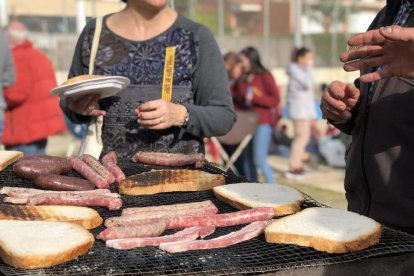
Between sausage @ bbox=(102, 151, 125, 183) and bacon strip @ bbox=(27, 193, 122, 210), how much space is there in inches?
14.2

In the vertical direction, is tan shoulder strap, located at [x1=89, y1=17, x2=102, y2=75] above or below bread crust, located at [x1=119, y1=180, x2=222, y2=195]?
above

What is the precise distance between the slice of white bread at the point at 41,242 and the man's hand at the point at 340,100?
1339 mm

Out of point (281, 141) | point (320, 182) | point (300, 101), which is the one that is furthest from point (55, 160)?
point (281, 141)

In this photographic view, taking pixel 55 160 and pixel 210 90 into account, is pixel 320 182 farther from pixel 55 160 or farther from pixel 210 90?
pixel 55 160

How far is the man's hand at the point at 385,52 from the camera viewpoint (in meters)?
2.22

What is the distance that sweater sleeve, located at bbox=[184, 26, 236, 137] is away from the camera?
11.8 feet

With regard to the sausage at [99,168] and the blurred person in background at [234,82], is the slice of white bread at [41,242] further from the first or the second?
the blurred person in background at [234,82]

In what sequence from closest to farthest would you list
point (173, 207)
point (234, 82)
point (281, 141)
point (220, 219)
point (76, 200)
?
point (220, 219), point (173, 207), point (76, 200), point (234, 82), point (281, 141)

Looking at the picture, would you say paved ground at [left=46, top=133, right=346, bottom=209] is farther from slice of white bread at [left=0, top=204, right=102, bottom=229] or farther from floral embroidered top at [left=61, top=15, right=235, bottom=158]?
slice of white bread at [left=0, top=204, right=102, bottom=229]

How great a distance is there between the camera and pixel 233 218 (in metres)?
2.45

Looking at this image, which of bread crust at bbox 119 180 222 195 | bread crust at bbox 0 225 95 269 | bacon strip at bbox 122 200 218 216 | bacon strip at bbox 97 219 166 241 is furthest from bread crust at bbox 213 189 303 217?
bread crust at bbox 0 225 95 269

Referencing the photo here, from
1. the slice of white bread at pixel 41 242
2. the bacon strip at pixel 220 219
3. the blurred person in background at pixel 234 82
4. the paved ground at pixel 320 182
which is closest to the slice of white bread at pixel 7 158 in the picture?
the slice of white bread at pixel 41 242

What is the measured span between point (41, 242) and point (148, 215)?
0.48m

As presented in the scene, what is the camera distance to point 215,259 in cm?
204
